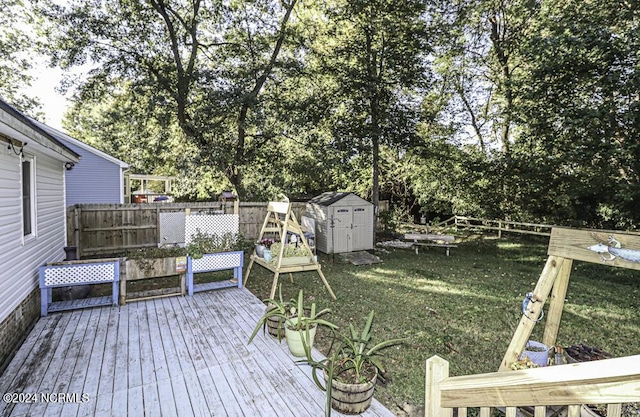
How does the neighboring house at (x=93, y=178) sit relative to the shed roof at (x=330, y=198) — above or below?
above

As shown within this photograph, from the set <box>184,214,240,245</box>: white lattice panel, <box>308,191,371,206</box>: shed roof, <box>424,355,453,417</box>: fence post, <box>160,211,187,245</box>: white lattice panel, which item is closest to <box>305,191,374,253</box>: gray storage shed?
<box>308,191,371,206</box>: shed roof

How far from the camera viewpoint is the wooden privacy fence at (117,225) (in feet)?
26.9

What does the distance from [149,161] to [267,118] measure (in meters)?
7.86

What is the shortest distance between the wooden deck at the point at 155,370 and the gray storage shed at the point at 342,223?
17.4 ft

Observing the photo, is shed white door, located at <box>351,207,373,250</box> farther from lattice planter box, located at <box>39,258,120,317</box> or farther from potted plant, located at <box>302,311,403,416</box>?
potted plant, located at <box>302,311,403,416</box>

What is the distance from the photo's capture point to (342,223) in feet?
31.8

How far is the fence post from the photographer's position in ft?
4.34

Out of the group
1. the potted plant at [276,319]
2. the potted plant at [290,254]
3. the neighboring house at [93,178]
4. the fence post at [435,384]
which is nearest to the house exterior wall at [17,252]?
the potted plant at [276,319]

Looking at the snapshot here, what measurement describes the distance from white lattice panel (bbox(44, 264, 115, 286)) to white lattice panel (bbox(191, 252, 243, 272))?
1195 mm

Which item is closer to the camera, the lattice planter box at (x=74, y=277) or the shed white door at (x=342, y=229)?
the lattice planter box at (x=74, y=277)

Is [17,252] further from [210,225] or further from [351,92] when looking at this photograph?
[351,92]

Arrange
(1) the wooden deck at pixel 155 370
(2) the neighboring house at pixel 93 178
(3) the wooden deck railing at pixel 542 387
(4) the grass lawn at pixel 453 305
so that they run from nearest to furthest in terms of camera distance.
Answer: (3) the wooden deck railing at pixel 542 387 < (1) the wooden deck at pixel 155 370 < (4) the grass lawn at pixel 453 305 < (2) the neighboring house at pixel 93 178

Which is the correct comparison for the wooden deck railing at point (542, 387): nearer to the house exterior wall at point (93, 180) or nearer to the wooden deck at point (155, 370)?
the wooden deck at point (155, 370)

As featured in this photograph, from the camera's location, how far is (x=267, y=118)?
1148 centimetres
